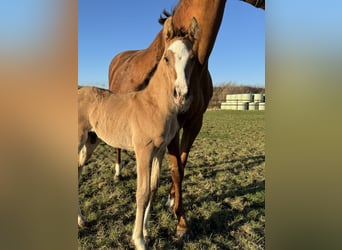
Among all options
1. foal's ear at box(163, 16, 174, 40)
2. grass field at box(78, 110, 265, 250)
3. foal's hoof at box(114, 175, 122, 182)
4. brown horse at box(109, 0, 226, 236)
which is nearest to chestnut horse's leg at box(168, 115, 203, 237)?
brown horse at box(109, 0, 226, 236)

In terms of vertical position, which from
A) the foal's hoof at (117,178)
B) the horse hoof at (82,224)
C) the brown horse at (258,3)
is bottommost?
the horse hoof at (82,224)

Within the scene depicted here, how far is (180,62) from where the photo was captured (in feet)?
5.40

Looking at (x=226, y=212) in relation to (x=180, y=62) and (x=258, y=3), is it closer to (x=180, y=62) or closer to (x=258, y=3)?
(x=180, y=62)

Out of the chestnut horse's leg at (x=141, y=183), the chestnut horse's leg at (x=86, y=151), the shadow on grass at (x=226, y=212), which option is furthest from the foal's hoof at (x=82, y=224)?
the shadow on grass at (x=226, y=212)

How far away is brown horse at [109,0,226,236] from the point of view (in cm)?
199

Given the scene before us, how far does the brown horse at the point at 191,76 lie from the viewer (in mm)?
1993

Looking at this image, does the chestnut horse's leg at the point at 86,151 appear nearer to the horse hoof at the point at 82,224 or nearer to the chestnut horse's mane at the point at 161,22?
the horse hoof at the point at 82,224

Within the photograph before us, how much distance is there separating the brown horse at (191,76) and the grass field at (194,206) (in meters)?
0.20

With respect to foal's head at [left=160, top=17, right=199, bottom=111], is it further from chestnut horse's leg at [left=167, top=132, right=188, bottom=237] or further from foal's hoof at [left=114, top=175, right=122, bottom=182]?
foal's hoof at [left=114, top=175, right=122, bottom=182]

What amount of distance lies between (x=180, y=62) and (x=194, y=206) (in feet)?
6.03
